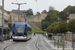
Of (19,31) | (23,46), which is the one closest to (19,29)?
(19,31)

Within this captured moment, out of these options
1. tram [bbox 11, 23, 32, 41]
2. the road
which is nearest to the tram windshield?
tram [bbox 11, 23, 32, 41]

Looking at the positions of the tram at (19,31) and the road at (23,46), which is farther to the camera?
the tram at (19,31)

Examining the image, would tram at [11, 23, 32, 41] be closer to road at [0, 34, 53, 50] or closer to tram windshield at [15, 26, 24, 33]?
tram windshield at [15, 26, 24, 33]

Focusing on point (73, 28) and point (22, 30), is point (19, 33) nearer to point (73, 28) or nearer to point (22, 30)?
point (22, 30)

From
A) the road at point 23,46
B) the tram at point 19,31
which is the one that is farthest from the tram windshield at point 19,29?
the road at point 23,46

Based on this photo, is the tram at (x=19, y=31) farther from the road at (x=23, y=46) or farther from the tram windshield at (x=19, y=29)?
the road at (x=23, y=46)

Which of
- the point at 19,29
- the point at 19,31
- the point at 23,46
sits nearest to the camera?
the point at 23,46

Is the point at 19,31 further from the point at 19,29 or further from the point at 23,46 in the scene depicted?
the point at 23,46

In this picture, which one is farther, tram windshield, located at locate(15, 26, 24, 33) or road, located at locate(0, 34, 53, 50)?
tram windshield, located at locate(15, 26, 24, 33)

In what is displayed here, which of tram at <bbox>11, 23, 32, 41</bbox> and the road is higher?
tram at <bbox>11, 23, 32, 41</bbox>

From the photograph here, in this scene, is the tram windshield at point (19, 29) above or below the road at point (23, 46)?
above

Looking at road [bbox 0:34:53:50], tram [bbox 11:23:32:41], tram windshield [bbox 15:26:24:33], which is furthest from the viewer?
tram windshield [bbox 15:26:24:33]

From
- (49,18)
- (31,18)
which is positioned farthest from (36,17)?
(49,18)

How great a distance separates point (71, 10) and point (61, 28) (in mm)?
91160
